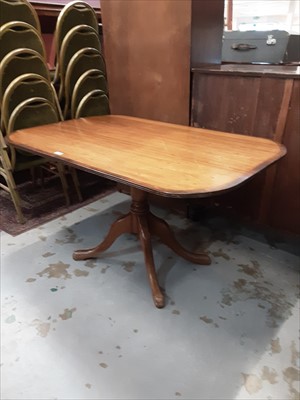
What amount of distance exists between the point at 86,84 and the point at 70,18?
0.45 meters

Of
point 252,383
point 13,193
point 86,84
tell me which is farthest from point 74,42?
point 252,383

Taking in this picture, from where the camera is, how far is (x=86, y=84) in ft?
8.16

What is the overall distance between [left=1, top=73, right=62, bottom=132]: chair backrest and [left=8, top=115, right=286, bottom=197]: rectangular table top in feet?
1.58

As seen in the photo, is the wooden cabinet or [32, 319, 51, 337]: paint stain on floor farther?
the wooden cabinet

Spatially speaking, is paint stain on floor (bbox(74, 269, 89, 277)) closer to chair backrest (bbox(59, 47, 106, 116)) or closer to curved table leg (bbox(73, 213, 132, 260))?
curved table leg (bbox(73, 213, 132, 260))

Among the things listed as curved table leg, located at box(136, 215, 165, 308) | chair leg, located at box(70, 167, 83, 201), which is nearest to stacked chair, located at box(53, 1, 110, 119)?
chair leg, located at box(70, 167, 83, 201)

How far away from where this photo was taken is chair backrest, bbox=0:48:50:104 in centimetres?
197

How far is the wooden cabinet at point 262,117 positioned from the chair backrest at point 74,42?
3.38 feet

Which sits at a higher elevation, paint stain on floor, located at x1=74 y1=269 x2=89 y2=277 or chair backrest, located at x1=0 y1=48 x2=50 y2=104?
chair backrest, located at x1=0 y1=48 x2=50 y2=104

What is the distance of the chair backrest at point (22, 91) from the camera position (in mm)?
1999

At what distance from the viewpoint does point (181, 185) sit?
998mm

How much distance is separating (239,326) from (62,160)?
3.40 feet

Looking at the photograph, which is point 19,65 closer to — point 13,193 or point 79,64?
point 79,64

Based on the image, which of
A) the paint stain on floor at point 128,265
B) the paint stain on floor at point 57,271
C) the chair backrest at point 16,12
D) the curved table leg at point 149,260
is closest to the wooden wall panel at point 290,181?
the curved table leg at point 149,260
